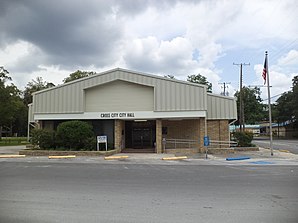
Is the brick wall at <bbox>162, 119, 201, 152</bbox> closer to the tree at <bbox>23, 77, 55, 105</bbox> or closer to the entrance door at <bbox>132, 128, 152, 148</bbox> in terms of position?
the entrance door at <bbox>132, 128, 152, 148</bbox>

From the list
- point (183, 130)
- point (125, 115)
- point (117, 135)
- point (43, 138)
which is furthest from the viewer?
point (183, 130)

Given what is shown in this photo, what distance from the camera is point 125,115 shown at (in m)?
24.2

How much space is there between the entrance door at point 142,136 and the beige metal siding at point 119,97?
16.2 ft

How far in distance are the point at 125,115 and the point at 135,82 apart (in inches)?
111

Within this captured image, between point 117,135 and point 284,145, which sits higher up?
point 117,135

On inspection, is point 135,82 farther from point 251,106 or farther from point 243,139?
point 251,106

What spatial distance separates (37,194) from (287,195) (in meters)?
6.84

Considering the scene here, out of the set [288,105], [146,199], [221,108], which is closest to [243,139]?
[221,108]

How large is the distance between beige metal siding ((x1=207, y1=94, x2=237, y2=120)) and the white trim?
2.69 m

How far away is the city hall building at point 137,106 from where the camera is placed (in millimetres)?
23531

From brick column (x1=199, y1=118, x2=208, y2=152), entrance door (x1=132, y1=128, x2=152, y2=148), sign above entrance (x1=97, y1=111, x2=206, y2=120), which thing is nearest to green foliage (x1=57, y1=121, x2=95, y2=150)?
sign above entrance (x1=97, y1=111, x2=206, y2=120)

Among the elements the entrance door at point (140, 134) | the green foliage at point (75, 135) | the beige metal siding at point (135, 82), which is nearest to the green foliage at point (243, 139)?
the beige metal siding at point (135, 82)

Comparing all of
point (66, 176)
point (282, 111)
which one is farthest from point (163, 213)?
point (282, 111)

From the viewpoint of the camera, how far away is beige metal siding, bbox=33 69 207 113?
76.9 feet
